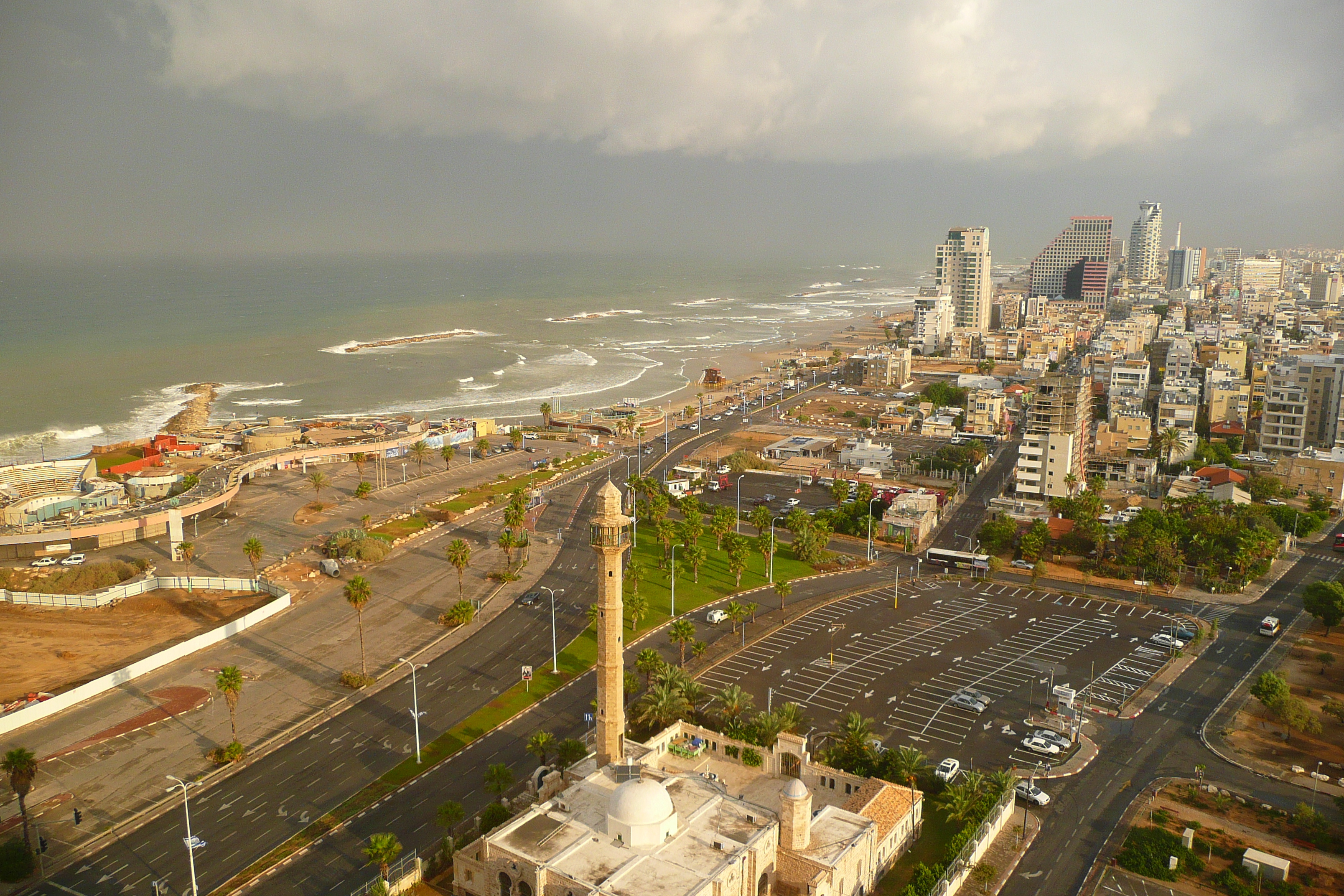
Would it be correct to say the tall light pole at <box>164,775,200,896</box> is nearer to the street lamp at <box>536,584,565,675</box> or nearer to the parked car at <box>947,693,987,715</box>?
the street lamp at <box>536,584,565,675</box>

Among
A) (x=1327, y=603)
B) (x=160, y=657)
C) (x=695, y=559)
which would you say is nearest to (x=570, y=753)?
(x=695, y=559)

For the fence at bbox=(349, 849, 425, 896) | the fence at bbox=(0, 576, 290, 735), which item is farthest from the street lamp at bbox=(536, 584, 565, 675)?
the fence at bbox=(349, 849, 425, 896)

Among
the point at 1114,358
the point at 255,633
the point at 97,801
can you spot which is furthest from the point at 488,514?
the point at 1114,358

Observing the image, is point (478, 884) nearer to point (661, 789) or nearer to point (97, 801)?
point (661, 789)

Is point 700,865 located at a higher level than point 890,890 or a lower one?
higher

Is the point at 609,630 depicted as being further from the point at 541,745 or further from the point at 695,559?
the point at 695,559

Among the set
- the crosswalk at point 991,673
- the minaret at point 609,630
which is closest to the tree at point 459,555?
the minaret at point 609,630
